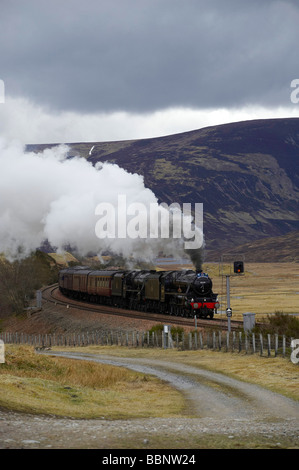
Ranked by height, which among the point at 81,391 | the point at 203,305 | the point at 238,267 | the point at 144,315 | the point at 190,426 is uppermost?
the point at 238,267

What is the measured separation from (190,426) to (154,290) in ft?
135

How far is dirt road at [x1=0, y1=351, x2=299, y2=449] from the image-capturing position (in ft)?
42.2

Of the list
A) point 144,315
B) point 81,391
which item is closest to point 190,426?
point 81,391

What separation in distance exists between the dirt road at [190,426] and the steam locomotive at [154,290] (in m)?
25.6

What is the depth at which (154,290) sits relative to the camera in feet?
187

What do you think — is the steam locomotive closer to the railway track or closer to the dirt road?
the railway track

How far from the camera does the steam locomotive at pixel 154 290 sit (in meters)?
51.2

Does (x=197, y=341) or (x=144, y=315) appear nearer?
(x=197, y=341)

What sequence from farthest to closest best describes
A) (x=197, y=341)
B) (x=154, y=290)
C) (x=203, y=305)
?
(x=154, y=290)
(x=203, y=305)
(x=197, y=341)

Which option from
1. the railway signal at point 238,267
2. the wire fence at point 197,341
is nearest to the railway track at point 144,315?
the wire fence at point 197,341

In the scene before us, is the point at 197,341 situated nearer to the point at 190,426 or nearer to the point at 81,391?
the point at 81,391

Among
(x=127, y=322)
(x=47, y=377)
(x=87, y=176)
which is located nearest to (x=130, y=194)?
(x=87, y=176)

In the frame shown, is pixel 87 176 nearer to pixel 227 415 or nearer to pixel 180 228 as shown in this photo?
pixel 180 228

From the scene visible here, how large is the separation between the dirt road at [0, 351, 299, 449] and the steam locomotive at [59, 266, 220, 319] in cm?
2562
